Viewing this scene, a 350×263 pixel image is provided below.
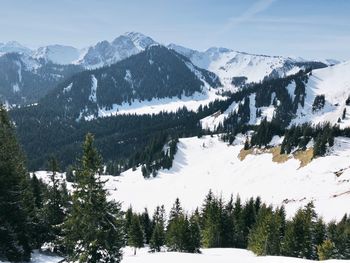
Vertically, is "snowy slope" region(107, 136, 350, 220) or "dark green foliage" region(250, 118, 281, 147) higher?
"dark green foliage" region(250, 118, 281, 147)

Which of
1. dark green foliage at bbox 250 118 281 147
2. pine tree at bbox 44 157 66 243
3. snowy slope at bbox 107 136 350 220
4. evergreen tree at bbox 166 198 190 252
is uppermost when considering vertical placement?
pine tree at bbox 44 157 66 243

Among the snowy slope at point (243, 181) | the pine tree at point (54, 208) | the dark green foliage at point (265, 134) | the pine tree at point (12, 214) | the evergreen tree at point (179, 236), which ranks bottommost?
the snowy slope at point (243, 181)

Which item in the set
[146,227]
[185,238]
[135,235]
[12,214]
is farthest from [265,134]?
[12,214]

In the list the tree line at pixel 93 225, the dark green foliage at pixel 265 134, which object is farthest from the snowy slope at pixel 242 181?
the tree line at pixel 93 225

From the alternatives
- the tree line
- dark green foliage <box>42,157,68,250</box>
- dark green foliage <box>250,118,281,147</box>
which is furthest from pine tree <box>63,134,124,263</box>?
dark green foliage <box>250,118,281,147</box>

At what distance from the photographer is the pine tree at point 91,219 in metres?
29.6

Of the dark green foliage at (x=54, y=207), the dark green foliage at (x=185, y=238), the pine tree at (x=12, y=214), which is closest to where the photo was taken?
the pine tree at (x=12, y=214)

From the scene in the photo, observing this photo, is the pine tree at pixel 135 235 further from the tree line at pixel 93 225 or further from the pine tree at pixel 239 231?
the pine tree at pixel 239 231

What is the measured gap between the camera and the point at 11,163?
135 feet

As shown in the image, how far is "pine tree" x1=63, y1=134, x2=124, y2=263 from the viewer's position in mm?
29609

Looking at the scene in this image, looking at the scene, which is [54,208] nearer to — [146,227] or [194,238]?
[194,238]

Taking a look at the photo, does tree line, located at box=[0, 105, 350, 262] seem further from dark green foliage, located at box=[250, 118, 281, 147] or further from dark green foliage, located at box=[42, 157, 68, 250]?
dark green foliage, located at box=[250, 118, 281, 147]

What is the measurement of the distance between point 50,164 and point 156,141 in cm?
13684

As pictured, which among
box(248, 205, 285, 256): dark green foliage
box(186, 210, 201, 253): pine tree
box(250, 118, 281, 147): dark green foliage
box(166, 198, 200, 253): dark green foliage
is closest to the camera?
box(248, 205, 285, 256): dark green foliage
